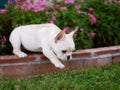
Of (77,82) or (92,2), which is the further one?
(92,2)

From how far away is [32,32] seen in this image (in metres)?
6.44

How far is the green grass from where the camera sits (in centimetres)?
588

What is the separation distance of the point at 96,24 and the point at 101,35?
0.19m

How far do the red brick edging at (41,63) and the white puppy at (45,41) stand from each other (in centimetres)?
11

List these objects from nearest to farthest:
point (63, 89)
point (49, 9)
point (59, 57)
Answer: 1. point (63, 89)
2. point (59, 57)
3. point (49, 9)

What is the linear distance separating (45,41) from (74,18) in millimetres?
818

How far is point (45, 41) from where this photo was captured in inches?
247

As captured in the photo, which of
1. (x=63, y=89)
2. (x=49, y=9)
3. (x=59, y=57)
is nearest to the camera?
(x=63, y=89)

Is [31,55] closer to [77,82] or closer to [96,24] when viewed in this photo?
[77,82]

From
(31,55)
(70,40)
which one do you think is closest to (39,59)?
(31,55)

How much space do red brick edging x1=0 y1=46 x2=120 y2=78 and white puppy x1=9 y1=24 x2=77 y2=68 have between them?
114mm

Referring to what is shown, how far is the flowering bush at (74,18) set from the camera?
6.85 meters

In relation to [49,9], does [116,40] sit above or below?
below

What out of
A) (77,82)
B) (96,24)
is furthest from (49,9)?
(77,82)
